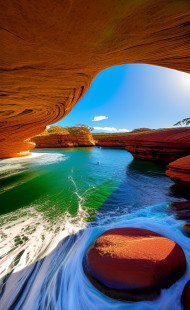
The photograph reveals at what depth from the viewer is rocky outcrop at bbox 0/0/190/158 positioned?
99 centimetres

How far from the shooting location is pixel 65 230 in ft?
7.64

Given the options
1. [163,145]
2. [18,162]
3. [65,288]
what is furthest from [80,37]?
[18,162]

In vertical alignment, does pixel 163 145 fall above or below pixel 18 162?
above

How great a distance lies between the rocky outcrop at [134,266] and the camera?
1109 mm

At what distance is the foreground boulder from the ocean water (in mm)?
3979

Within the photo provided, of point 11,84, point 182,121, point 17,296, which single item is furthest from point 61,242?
point 182,121

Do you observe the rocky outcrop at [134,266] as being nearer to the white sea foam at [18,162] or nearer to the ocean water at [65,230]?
the ocean water at [65,230]

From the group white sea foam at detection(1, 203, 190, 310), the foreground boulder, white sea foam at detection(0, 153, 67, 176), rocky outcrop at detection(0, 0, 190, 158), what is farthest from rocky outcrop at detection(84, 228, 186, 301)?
the foreground boulder

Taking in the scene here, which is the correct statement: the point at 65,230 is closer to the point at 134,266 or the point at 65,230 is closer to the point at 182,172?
the point at 134,266

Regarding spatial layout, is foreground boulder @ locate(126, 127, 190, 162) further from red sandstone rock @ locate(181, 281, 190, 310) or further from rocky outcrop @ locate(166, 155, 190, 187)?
red sandstone rock @ locate(181, 281, 190, 310)

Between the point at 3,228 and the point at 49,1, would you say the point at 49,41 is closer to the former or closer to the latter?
the point at 49,1

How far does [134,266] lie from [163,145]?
28.1ft

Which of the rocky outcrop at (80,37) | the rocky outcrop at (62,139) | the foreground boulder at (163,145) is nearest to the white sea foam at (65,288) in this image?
the rocky outcrop at (80,37)

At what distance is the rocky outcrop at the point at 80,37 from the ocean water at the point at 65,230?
287 cm
